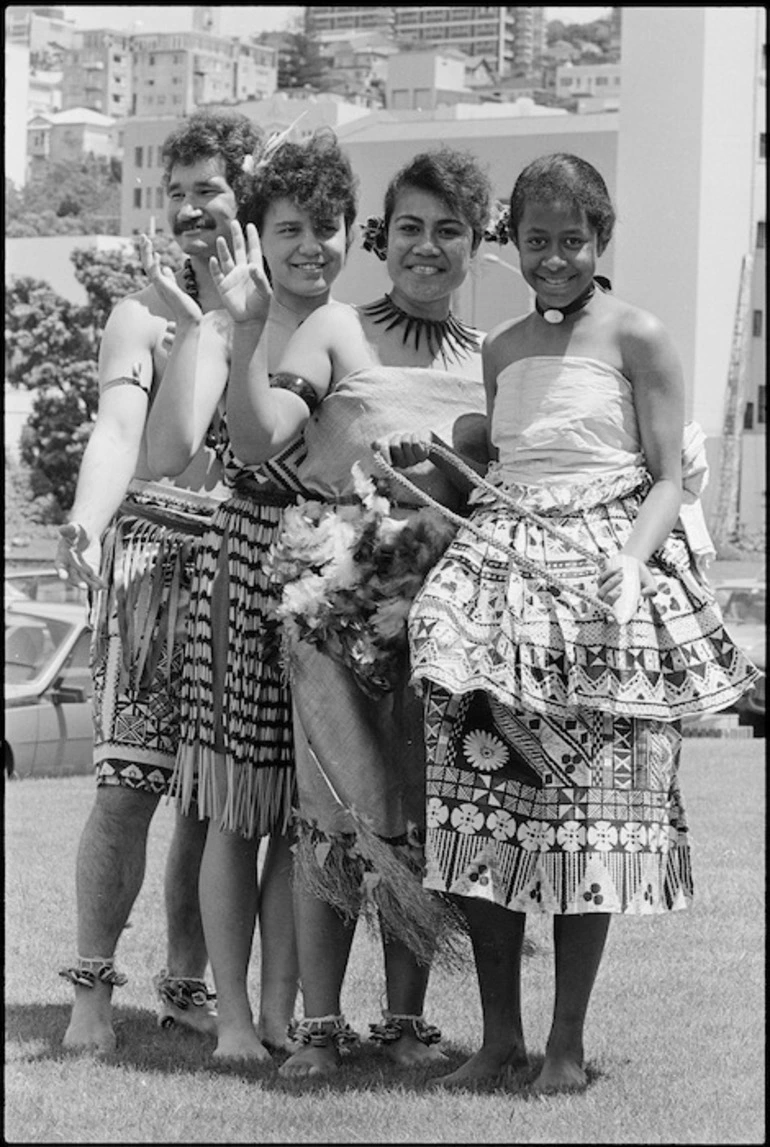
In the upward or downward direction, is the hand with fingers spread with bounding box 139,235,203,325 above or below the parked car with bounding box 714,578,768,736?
above

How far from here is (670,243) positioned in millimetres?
36125

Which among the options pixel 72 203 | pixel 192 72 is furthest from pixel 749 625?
pixel 72 203

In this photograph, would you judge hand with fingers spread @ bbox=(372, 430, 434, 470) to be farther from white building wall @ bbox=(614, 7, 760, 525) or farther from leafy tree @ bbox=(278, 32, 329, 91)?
leafy tree @ bbox=(278, 32, 329, 91)

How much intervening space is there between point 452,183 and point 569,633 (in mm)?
1139

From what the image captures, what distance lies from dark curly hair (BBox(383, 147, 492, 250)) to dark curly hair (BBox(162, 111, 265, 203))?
0.46 meters

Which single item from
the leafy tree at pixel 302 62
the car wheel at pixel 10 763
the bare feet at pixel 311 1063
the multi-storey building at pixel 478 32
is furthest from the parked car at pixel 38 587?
the leafy tree at pixel 302 62

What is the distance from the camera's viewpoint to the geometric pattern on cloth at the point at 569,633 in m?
3.94

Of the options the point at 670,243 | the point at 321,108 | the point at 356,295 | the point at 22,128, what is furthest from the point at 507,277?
the point at 22,128

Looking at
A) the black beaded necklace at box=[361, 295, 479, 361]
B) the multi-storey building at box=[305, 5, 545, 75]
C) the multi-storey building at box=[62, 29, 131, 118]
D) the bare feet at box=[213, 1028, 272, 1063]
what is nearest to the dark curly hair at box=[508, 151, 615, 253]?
the black beaded necklace at box=[361, 295, 479, 361]

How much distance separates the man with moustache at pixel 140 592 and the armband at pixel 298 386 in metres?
0.38

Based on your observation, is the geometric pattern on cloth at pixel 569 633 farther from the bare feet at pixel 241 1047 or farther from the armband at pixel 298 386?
the bare feet at pixel 241 1047

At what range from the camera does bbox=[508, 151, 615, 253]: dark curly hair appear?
405cm

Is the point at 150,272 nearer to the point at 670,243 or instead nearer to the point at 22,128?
the point at 670,243

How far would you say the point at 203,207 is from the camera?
481 cm
